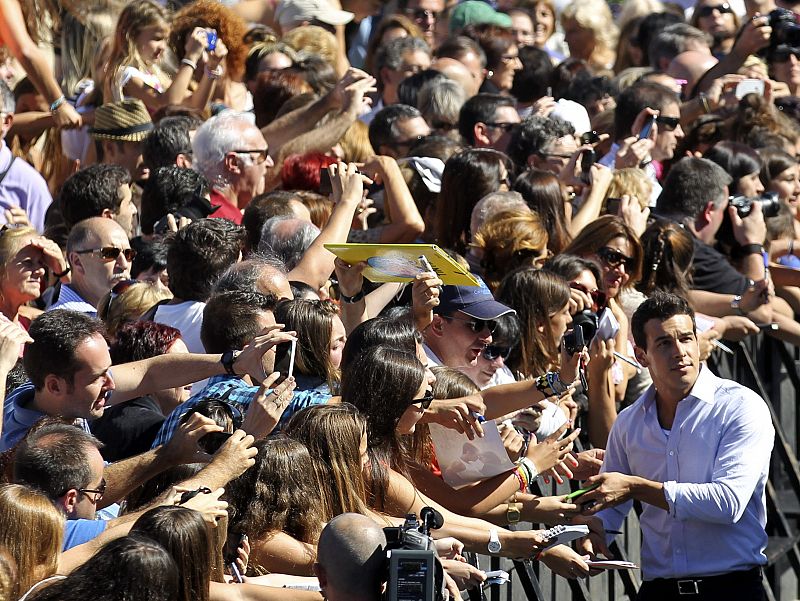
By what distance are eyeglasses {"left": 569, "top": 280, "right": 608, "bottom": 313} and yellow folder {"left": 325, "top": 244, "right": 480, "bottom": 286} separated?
Answer: 3.79 feet

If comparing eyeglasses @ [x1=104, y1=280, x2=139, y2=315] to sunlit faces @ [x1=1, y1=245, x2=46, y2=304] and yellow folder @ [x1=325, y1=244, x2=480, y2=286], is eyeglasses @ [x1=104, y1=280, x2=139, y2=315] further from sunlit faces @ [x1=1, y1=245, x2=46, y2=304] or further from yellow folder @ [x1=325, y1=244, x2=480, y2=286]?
yellow folder @ [x1=325, y1=244, x2=480, y2=286]

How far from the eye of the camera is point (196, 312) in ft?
20.1

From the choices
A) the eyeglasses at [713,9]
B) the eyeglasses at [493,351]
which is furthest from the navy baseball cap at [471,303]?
the eyeglasses at [713,9]

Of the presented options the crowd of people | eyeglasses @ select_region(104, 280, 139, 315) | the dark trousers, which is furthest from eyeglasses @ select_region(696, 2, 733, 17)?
the dark trousers

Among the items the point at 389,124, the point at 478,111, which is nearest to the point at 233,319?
the point at 389,124

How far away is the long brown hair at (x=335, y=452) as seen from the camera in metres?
4.46

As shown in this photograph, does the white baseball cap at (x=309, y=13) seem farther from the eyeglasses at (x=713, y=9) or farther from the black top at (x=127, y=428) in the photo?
the black top at (x=127, y=428)

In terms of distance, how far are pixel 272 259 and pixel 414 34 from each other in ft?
18.7

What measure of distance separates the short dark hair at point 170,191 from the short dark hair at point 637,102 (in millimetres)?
3315

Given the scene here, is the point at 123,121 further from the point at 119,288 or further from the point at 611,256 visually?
the point at 611,256

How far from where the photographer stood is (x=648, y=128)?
9148 millimetres

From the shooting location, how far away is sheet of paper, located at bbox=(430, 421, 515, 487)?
5.22 m

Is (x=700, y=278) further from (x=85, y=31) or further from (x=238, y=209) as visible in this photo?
(x=85, y=31)

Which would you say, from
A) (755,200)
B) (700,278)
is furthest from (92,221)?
(755,200)
